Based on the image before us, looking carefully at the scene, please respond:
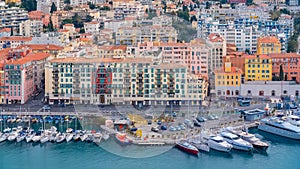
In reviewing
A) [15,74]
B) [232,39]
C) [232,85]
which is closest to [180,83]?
[232,85]

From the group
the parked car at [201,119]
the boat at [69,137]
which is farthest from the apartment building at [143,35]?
the boat at [69,137]

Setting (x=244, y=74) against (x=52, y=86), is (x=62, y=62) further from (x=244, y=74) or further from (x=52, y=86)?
(x=244, y=74)

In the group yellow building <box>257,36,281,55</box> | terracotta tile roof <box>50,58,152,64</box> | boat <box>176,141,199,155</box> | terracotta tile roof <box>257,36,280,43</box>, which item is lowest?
boat <box>176,141,199,155</box>

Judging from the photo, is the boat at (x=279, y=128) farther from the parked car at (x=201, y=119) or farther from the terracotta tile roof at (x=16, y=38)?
the terracotta tile roof at (x=16, y=38)

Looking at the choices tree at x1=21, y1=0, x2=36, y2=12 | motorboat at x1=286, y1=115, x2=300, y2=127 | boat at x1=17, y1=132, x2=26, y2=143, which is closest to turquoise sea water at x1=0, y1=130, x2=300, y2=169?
boat at x1=17, y1=132, x2=26, y2=143

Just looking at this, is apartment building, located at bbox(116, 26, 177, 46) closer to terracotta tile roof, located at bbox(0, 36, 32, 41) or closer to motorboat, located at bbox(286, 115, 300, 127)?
terracotta tile roof, located at bbox(0, 36, 32, 41)

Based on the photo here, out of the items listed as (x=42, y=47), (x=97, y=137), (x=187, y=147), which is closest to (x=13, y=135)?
(x=97, y=137)
